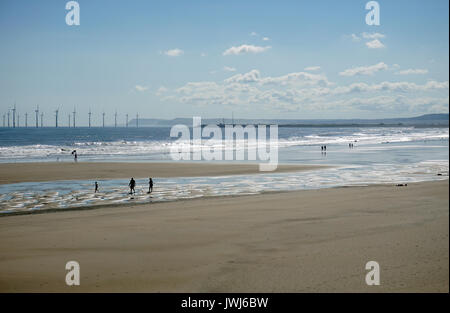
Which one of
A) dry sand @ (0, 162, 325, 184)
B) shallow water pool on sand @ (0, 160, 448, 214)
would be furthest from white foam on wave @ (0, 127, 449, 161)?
shallow water pool on sand @ (0, 160, 448, 214)

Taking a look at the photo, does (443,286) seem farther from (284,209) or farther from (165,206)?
(165,206)

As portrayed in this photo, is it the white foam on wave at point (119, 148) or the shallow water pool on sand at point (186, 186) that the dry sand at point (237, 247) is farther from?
the white foam on wave at point (119, 148)

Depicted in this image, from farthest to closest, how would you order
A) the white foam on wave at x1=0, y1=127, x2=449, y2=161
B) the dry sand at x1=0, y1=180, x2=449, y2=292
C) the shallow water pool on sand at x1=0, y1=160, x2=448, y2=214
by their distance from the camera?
the white foam on wave at x1=0, y1=127, x2=449, y2=161, the shallow water pool on sand at x1=0, y1=160, x2=448, y2=214, the dry sand at x1=0, y1=180, x2=449, y2=292

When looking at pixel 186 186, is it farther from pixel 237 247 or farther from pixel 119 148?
pixel 119 148

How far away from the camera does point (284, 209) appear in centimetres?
1909

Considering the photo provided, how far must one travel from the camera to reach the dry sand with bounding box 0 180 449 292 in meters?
9.91

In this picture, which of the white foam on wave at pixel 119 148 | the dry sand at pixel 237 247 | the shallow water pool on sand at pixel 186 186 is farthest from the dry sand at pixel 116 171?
the white foam on wave at pixel 119 148

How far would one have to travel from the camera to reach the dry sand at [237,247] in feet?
32.5

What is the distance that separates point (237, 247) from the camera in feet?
42.6

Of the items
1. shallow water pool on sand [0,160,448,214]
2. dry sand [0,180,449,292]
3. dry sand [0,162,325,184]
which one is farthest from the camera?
dry sand [0,162,325,184]

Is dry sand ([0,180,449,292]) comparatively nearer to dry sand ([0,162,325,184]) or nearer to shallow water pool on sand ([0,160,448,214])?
shallow water pool on sand ([0,160,448,214])

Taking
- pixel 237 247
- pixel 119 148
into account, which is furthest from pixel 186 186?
pixel 119 148
